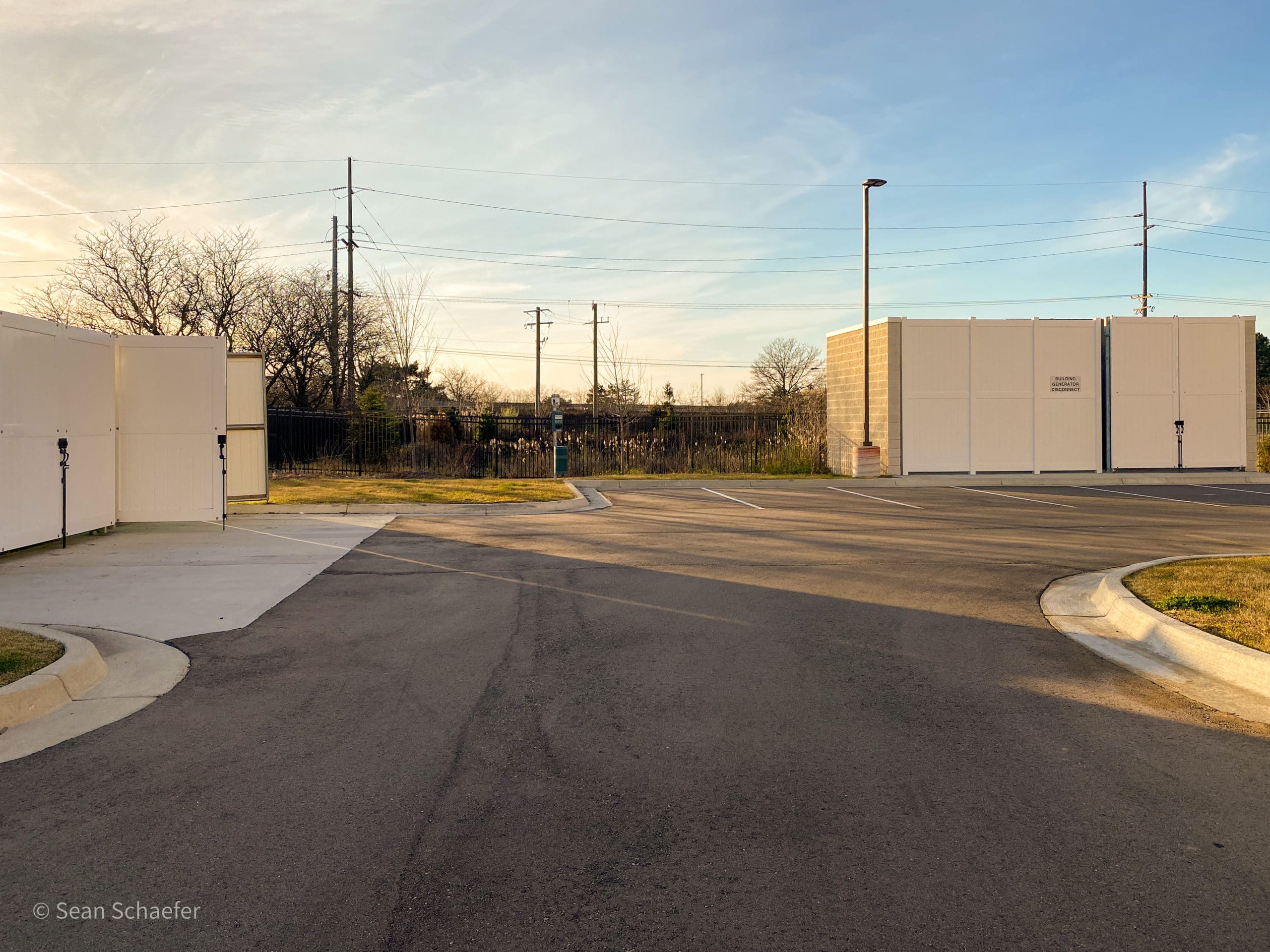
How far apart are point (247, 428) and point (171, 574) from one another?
6740mm

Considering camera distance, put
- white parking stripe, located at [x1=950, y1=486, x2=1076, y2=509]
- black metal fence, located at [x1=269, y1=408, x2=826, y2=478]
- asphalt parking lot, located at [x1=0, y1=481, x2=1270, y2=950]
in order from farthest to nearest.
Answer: black metal fence, located at [x1=269, y1=408, x2=826, y2=478]
white parking stripe, located at [x1=950, y1=486, x2=1076, y2=509]
asphalt parking lot, located at [x1=0, y1=481, x2=1270, y2=950]

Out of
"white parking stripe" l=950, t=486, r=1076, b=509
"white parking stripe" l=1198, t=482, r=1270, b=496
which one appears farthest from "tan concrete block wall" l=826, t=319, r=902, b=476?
"white parking stripe" l=1198, t=482, r=1270, b=496

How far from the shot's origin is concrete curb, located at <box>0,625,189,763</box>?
5.14m

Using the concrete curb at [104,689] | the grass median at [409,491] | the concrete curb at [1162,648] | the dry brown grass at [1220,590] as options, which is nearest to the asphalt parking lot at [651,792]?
the concrete curb at [104,689]

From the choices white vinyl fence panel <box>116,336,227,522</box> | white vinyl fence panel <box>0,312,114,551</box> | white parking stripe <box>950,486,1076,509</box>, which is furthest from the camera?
white parking stripe <box>950,486,1076,509</box>

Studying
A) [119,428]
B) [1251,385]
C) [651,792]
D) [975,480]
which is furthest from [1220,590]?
[1251,385]

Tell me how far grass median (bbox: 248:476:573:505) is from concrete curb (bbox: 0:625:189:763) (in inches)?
422

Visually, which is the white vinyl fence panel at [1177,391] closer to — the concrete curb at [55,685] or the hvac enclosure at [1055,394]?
the hvac enclosure at [1055,394]

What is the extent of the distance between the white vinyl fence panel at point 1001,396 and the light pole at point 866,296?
3.78 ft

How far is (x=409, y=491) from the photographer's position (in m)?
20.1

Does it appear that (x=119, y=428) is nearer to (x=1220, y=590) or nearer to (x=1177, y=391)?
(x=1220, y=590)

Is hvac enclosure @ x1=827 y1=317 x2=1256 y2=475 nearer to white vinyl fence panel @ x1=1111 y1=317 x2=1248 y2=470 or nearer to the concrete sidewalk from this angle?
white vinyl fence panel @ x1=1111 y1=317 x2=1248 y2=470

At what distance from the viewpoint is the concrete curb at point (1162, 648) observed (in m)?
5.88

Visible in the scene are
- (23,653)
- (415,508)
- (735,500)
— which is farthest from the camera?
(735,500)
